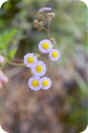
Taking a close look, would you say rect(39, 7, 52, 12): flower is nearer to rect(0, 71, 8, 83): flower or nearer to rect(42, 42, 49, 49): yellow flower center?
rect(42, 42, 49, 49): yellow flower center

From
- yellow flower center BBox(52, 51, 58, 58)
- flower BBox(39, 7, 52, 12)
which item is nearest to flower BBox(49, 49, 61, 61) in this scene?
yellow flower center BBox(52, 51, 58, 58)

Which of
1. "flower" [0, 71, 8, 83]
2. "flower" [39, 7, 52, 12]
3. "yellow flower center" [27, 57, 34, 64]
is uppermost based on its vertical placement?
"flower" [39, 7, 52, 12]

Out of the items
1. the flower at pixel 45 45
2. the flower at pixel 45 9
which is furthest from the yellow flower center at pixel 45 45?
the flower at pixel 45 9

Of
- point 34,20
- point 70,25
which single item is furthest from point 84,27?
point 34,20

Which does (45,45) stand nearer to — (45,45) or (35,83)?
(45,45)

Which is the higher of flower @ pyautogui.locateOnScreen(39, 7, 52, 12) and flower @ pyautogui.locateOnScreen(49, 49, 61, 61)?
flower @ pyautogui.locateOnScreen(39, 7, 52, 12)

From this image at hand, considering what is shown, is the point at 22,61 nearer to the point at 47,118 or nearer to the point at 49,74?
the point at 49,74

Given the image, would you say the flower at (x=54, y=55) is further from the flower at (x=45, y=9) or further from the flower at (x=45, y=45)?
the flower at (x=45, y=9)
